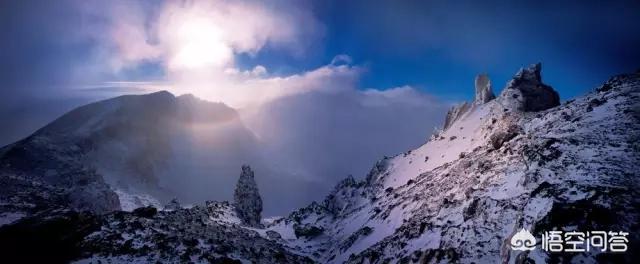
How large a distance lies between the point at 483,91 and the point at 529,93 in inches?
950

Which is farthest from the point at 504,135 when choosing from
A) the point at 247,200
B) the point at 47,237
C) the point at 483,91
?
the point at 247,200

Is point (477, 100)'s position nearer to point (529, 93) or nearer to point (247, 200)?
point (529, 93)

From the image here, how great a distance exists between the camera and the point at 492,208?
33000 mm

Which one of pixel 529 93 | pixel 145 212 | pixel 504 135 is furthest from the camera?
pixel 529 93

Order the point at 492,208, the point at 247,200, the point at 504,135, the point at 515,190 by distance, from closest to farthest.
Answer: the point at 492,208, the point at 515,190, the point at 504,135, the point at 247,200

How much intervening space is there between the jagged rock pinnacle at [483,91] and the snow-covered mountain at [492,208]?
52.6 ft

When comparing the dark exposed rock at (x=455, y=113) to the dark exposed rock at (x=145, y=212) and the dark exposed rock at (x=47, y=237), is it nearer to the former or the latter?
the dark exposed rock at (x=145, y=212)

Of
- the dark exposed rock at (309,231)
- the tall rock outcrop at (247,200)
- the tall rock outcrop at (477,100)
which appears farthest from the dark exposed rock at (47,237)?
the tall rock outcrop at (477,100)

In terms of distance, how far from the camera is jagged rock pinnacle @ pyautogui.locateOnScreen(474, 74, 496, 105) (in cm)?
8539

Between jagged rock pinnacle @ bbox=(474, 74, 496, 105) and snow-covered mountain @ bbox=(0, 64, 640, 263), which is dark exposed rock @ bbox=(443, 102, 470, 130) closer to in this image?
jagged rock pinnacle @ bbox=(474, 74, 496, 105)

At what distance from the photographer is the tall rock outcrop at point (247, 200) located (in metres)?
88.7

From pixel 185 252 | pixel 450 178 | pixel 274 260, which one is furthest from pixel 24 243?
pixel 450 178

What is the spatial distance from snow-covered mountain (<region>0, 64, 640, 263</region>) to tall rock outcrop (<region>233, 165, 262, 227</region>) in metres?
20.0

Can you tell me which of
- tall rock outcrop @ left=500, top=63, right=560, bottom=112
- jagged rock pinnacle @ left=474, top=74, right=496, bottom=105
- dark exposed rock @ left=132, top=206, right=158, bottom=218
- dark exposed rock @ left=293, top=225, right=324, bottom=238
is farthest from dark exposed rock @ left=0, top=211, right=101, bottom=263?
jagged rock pinnacle @ left=474, top=74, right=496, bottom=105
